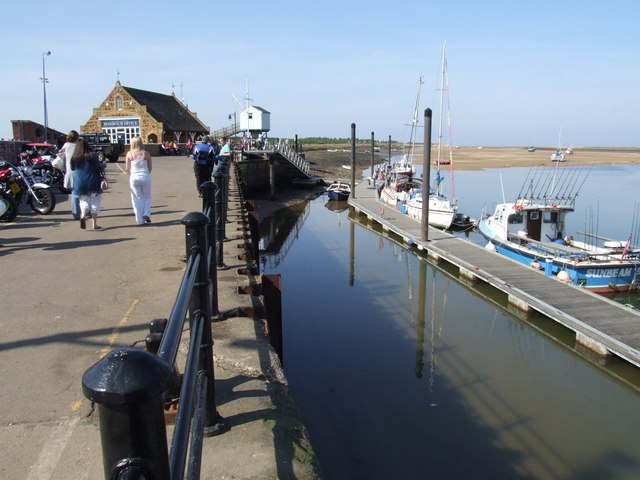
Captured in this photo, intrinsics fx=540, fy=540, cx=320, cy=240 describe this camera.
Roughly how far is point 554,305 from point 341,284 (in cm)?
624

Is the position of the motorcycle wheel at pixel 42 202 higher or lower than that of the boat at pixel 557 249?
higher

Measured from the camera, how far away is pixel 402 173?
35156 mm

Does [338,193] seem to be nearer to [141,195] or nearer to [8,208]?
[141,195]

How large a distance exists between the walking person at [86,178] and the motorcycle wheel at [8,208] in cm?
180

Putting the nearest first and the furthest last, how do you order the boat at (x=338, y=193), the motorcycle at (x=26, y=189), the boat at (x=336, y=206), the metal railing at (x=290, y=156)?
the motorcycle at (x=26, y=189)
the boat at (x=336, y=206)
the boat at (x=338, y=193)
the metal railing at (x=290, y=156)

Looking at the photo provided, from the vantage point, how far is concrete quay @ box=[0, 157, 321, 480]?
3125mm

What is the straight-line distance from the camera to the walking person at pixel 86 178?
9898mm

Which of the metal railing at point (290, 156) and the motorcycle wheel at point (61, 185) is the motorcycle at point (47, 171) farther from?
the metal railing at point (290, 156)

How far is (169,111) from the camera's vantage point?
2105 inches

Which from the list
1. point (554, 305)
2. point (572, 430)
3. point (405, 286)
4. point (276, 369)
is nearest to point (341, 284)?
point (405, 286)

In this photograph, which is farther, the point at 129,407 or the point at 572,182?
the point at 572,182

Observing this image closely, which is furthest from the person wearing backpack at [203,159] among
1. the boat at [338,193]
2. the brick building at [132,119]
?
the brick building at [132,119]

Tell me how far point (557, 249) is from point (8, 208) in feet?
49.1

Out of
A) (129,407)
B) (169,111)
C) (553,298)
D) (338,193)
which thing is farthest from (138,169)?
(169,111)
